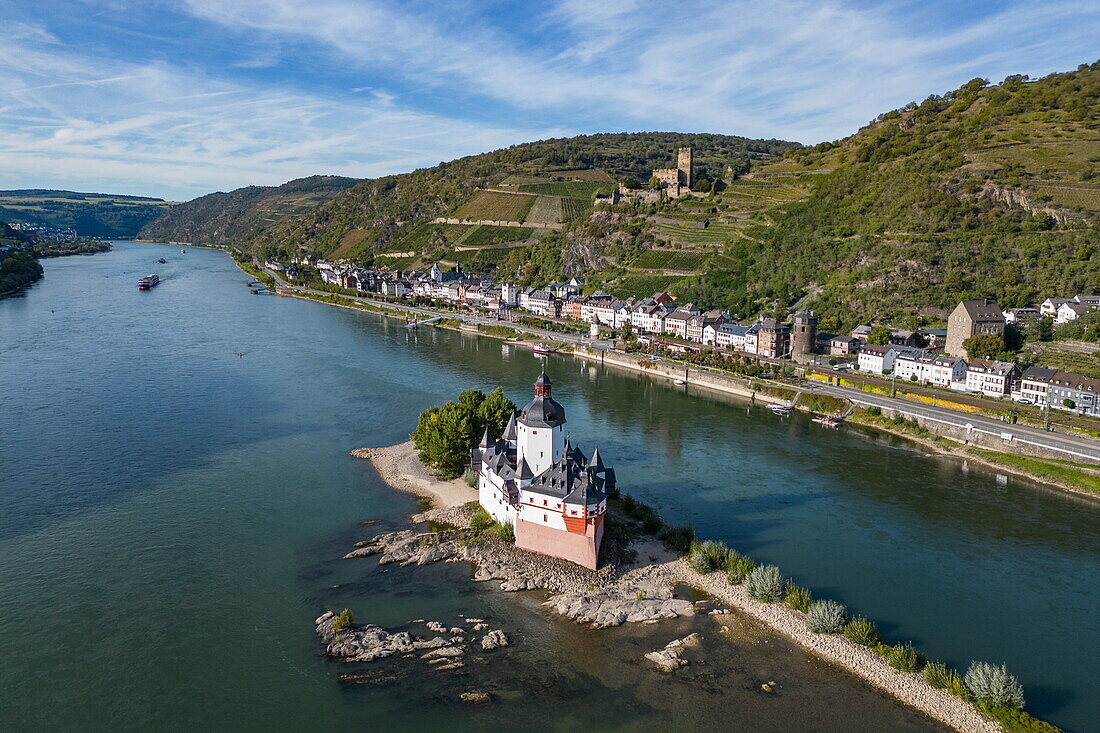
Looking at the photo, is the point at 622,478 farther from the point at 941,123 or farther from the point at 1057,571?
the point at 941,123

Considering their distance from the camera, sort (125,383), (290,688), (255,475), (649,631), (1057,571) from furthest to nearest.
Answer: (125,383), (255,475), (1057,571), (649,631), (290,688)

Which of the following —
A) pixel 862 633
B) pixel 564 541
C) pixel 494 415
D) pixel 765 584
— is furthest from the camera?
pixel 494 415

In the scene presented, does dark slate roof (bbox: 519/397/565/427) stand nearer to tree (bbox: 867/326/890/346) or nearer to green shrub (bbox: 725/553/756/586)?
green shrub (bbox: 725/553/756/586)

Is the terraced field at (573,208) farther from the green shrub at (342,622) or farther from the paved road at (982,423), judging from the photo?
the green shrub at (342,622)

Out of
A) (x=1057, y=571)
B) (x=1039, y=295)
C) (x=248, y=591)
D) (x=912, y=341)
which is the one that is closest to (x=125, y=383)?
(x=248, y=591)

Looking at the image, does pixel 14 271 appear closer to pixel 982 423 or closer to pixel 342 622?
pixel 342 622

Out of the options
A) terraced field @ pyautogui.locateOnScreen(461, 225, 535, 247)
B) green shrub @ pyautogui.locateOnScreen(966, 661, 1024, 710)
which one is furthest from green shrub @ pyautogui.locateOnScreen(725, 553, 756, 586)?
terraced field @ pyautogui.locateOnScreen(461, 225, 535, 247)

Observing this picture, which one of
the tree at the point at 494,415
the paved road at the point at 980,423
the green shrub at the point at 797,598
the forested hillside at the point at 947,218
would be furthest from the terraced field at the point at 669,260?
the green shrub at the point at 797,598

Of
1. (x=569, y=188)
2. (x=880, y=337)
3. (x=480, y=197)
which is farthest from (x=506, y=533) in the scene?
(x=480, y=197)
